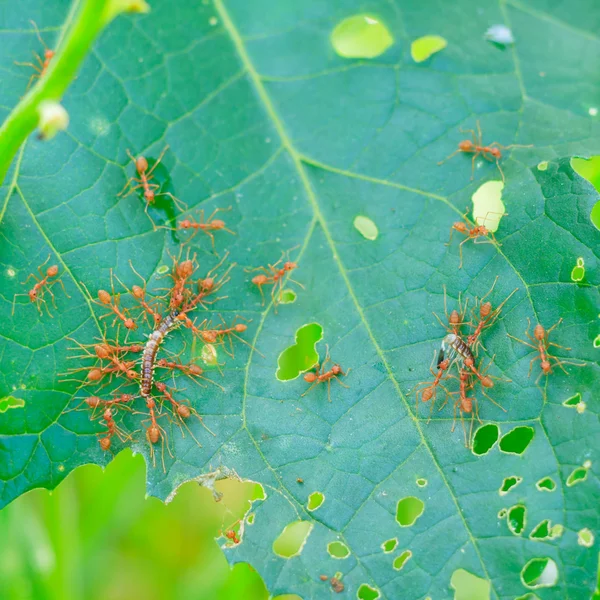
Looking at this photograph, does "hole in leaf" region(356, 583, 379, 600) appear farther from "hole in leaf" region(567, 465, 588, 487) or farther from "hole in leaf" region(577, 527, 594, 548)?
"hole in leaf" region(567, 465, 588, 487)

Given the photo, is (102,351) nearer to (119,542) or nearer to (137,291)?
(137,291)

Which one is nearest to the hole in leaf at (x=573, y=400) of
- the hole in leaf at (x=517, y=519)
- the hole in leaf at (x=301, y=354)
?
the hole in leaf at (x=517, y=519)

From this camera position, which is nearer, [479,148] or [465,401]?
[465,401]

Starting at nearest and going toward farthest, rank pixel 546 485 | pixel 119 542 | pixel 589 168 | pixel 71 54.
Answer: pixel 71 54 < pixel 546 485 < pixel 589 168 < pixel 119 542

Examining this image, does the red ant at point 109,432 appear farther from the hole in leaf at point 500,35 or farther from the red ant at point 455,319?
the hole in leaf at point 500,35

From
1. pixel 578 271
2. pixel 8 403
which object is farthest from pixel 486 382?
pixel 8 403

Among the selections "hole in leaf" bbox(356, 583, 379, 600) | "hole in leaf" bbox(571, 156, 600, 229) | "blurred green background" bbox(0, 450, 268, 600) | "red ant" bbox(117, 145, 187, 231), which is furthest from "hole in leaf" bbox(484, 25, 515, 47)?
"hole in leaf" bbox(356, 583, 379, 600)
